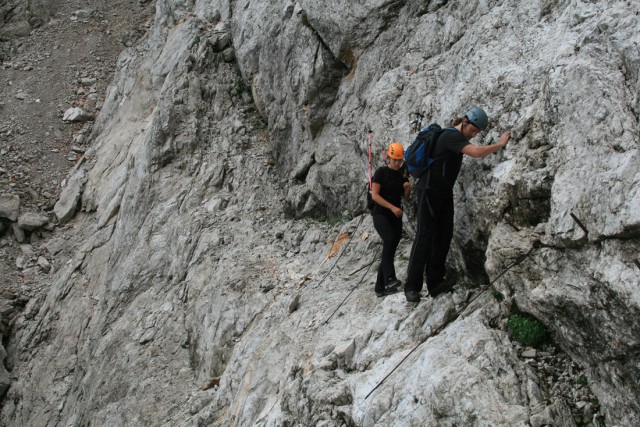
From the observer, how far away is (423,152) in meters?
7.49

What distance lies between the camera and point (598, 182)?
583cm

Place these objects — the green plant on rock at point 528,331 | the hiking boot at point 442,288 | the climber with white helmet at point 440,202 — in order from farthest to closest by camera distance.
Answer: the hiking boot at point 442,288 < the climber with white helmet at point 440,202 < the green plant on rock at point 528,331

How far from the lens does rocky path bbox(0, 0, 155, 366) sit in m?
21.0

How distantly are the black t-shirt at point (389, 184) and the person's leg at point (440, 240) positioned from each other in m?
1.26

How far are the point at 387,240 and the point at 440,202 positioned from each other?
1356mm

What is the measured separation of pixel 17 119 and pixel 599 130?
25.0 m

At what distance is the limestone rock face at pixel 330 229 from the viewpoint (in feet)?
19.8

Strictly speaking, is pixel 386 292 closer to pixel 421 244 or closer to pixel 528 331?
pixel 421 244

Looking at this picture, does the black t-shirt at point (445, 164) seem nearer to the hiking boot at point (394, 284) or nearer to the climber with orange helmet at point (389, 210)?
the climber with orange helmet at point (389, 210)

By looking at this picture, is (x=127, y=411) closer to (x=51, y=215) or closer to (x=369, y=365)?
(x=369, y=365)

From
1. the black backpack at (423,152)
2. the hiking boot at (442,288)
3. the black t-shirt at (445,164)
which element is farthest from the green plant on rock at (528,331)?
the black backpack at (423,152)

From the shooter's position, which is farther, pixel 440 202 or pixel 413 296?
pixel 413 296

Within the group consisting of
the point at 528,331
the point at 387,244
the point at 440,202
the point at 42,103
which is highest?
the point at 42,103

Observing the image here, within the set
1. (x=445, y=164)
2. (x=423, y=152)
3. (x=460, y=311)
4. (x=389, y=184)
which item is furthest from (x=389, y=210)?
(x=460, y=311)
